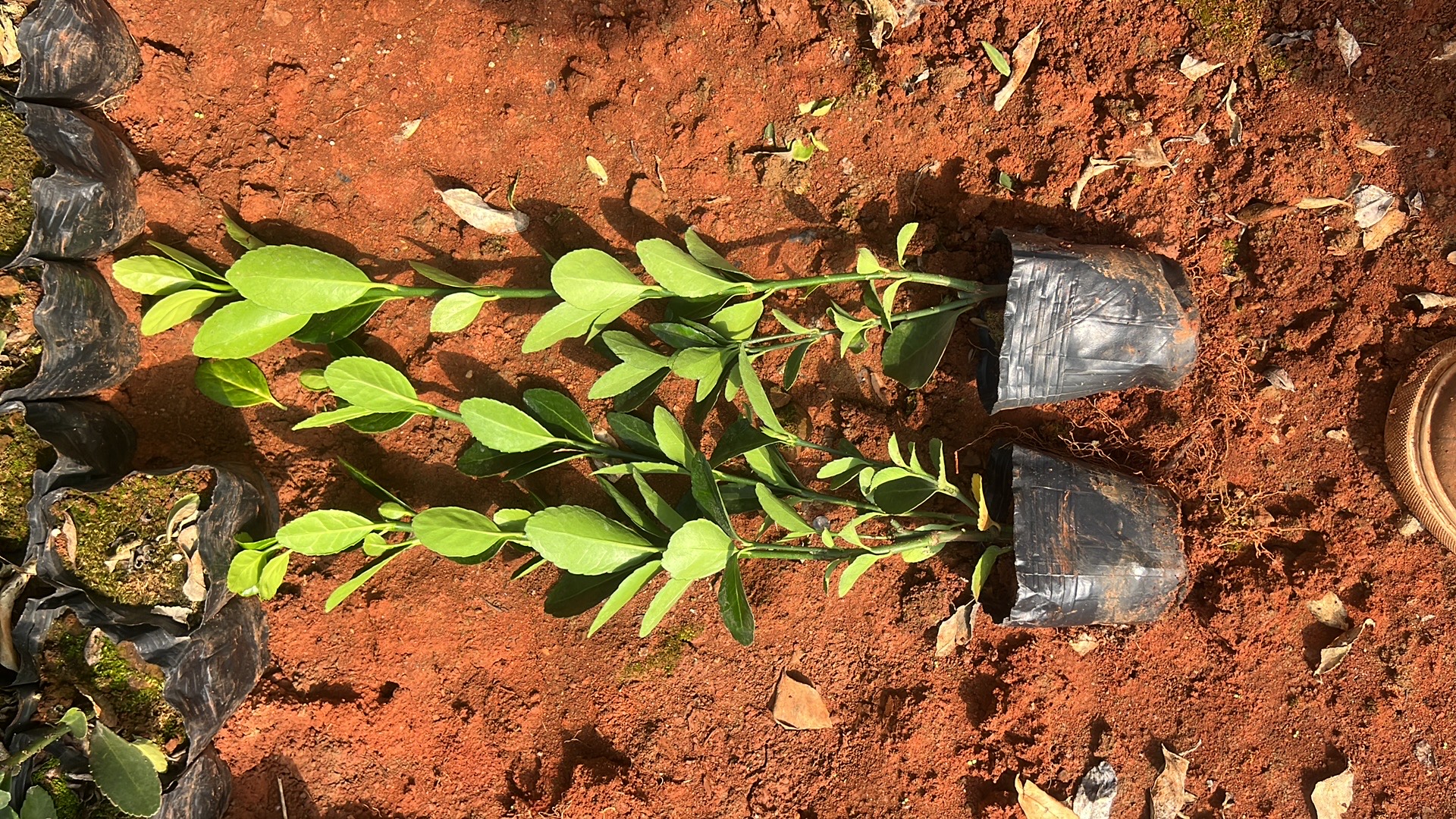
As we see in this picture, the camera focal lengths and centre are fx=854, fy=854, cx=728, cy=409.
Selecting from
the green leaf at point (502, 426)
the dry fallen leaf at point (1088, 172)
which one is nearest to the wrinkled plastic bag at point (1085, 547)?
the dry fallen leaf at point (1088, 172)

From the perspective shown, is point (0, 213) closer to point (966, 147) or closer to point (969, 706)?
point (966, 147)

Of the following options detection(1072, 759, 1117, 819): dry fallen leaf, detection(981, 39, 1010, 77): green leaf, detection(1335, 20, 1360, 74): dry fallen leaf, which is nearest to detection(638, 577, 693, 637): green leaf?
detection(1072, 759, 1117, 819): dry fallen leaf

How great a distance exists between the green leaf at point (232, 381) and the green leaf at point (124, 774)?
73cm

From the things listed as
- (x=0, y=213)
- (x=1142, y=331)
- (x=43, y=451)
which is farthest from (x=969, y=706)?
(x=0, y=213)

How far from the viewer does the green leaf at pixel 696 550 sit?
149 cm

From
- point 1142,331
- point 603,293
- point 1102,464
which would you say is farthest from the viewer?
point 1102,464

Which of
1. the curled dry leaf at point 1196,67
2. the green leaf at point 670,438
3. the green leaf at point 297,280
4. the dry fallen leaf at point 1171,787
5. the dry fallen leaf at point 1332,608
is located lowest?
the dry fallen leaf at point 1171,787

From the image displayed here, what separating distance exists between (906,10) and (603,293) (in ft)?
3.57

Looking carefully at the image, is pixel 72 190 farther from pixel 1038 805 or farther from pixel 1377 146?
pixel 1377 146

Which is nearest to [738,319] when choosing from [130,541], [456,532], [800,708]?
[456,532]

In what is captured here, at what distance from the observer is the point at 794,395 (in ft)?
6.98

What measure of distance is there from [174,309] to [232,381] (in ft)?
0.61

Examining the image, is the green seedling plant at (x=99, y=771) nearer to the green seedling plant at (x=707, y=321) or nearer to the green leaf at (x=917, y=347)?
the green seedling plant at (x=707, y=321)

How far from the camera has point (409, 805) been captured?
2.11 meters
